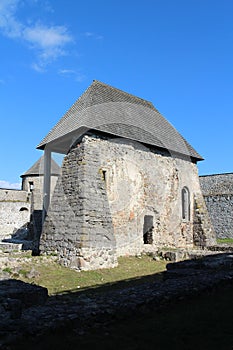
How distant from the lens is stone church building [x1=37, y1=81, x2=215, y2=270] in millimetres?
11430

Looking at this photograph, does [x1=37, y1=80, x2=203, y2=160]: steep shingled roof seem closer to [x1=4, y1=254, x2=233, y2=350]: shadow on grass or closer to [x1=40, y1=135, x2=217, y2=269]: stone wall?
[x1=40, y1=135, x2=217, y2=269]: stone wall

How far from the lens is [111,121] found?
44.2 feet

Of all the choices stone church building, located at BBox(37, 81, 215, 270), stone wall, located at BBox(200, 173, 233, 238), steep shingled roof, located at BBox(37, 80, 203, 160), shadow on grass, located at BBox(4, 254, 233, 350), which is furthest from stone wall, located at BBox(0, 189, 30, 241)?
shadow on grass, located at BBox(4, 254, 233, 350)

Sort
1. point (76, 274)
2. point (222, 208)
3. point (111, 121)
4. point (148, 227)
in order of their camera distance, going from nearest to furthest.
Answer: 1. point (76, 274)
2. point (111, 121)
3. point (148, 227)
4. point (222, 208)

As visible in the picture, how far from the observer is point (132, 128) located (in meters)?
14.4

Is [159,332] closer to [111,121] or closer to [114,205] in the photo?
[114,205]

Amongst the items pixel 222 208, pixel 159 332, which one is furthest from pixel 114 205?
pixel 222 208

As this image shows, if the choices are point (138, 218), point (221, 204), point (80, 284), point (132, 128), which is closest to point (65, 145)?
point (132, 128)

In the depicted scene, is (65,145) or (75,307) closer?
(75,307)

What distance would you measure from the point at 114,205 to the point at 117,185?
0.82 m

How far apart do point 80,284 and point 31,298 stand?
3298 mm

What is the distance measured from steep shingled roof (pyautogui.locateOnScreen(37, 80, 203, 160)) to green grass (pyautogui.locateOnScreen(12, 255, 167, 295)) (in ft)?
15.2

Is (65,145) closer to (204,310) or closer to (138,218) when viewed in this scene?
(138,218)

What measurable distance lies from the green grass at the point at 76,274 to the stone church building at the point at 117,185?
1.41ft
